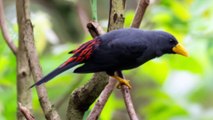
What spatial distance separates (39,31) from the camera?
2889 millimetres

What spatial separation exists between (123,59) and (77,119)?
0.85 ft

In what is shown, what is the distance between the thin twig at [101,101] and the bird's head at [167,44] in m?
0.29

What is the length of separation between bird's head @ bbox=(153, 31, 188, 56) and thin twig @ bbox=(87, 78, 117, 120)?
0.95ft

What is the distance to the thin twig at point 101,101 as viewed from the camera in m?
1.78

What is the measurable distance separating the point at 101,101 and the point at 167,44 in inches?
17.6

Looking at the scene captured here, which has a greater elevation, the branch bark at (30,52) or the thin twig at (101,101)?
the branch bark at (30,52)

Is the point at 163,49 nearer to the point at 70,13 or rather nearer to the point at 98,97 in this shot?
the point at 98,97

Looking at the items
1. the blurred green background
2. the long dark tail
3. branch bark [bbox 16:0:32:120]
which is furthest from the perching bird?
the blurred green background

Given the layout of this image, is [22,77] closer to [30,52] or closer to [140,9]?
[30,52]

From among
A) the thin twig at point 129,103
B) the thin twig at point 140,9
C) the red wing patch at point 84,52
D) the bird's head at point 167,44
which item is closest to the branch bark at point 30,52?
the red wing patch at point 84,52

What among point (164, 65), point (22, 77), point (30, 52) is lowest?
point (164, 65)

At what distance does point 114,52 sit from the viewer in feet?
6.48

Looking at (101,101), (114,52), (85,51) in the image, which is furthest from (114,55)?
(101,101)

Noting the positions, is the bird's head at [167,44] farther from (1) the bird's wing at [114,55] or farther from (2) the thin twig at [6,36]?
(2) the thin twig at [6,36]
